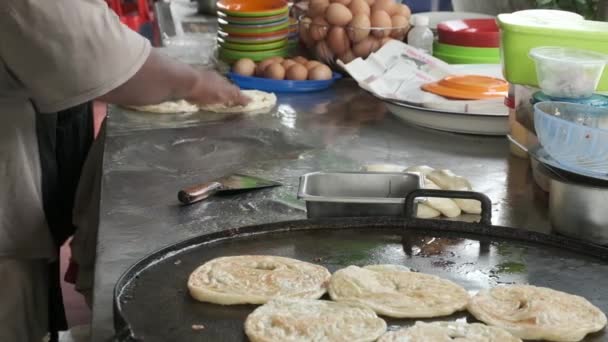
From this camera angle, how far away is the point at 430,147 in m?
2.30

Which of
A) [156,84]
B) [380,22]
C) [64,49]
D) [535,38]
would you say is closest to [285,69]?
[380,22]

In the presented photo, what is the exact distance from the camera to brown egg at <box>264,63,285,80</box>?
2.89m

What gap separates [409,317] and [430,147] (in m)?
1.03

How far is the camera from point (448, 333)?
128cm

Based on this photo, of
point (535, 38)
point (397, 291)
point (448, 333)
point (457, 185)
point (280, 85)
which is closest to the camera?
point (448, 333)

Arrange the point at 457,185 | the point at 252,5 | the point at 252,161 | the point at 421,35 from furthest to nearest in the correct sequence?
the point at 252,5 < the point at 421,35 < the point at 252,161 < the point at 457,185

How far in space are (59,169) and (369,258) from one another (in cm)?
143

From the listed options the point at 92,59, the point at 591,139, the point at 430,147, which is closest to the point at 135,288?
the point at 92,59

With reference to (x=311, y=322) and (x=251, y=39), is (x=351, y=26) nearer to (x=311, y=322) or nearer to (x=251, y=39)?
(x=251, y=39)

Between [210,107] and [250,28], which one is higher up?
[250,28]

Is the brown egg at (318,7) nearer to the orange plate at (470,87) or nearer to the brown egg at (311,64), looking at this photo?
the brown egg at (311,64)

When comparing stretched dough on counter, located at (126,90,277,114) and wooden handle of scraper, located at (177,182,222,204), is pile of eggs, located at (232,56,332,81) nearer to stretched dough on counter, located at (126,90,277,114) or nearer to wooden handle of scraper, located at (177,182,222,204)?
stretched dough on counter, located at (126,90,277,114)

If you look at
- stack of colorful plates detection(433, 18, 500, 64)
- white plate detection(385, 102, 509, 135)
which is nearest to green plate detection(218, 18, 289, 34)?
stack of colorful plates detection(433, 18, 500, 64)

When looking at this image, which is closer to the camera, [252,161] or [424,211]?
[424,211]
